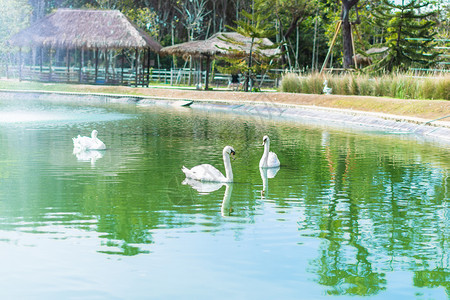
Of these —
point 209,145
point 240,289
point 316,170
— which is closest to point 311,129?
point 209,145

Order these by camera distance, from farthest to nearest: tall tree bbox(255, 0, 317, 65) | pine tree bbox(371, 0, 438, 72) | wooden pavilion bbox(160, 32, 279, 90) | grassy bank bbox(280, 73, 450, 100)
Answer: tall tree bbox(255, 0, 317, 65), wooden pavilion bbox(160, 32, 279, 90), pine tree bbox(371, 0, 438, 72), grassy bank bbox(280, 73, 450, 100)

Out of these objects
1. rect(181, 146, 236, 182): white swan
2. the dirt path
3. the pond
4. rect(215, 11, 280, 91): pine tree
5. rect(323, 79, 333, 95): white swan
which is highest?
rect(215, 11, 280, 91): pine tree

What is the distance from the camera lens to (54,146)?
52.0ft

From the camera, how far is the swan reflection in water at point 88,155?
14.1 metres

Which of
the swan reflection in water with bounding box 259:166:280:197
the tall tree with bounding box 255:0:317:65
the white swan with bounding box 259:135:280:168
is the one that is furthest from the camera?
the tall tree with bounding box 255:0:317:65

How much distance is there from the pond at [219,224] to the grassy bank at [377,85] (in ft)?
36.2

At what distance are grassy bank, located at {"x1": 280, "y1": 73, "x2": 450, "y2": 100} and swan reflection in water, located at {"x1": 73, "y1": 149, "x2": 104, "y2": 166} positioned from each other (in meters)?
16.2

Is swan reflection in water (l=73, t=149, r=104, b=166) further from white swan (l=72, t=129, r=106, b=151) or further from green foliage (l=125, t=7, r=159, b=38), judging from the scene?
green foliage (l=125, t=7, r=159, b=38)

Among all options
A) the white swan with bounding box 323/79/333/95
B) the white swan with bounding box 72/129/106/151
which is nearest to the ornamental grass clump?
the white swan with bounding box 323/79/333/95

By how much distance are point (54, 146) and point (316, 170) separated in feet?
19.9

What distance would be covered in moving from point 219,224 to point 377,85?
23.5 metres

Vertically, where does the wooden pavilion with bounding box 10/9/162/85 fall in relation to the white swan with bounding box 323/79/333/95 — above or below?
above

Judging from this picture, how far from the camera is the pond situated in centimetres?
641

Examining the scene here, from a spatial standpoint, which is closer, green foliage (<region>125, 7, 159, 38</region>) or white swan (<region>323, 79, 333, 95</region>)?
white swan (<region>323, 79, 333, 95</region>)
